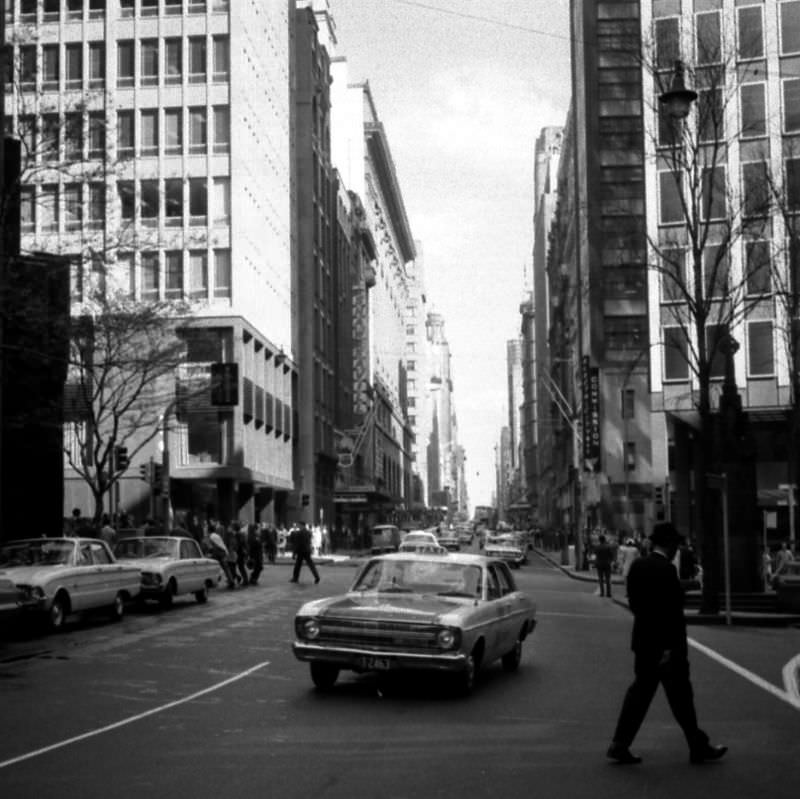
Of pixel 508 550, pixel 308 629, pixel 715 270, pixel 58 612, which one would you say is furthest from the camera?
pixel 508 550

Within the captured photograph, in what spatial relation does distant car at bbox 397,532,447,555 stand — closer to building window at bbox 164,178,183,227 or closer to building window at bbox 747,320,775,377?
building window at bbox 747,320,775,377

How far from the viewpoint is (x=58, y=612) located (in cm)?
2205

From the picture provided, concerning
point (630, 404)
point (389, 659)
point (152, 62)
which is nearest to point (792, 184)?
point (389, 659)

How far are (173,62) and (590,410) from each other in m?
29.1

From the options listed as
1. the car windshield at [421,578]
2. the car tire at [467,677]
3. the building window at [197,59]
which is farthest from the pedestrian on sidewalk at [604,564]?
the building window at [197,59]

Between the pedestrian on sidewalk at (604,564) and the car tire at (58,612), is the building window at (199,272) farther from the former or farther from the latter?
the car tire at (58,612)

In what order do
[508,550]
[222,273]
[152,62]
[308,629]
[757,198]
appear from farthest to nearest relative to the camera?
[152,62]
[222,273]
[508,550]
[757,198]
[308,629]

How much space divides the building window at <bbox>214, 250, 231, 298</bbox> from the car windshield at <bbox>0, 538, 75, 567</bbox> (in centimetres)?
4052

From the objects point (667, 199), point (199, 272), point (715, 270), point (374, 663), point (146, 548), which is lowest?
point (374, 663)

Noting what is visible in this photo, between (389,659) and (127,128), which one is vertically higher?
(127,128)

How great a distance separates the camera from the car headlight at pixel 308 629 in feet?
43.8

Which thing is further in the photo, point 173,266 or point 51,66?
point 173,266

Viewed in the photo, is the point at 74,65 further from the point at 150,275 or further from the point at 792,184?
the point at 792,184

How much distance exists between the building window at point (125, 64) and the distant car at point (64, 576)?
144 feet
